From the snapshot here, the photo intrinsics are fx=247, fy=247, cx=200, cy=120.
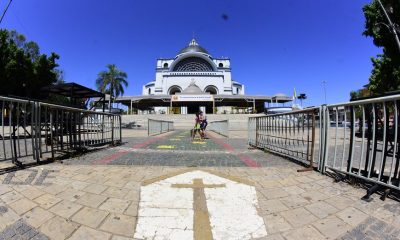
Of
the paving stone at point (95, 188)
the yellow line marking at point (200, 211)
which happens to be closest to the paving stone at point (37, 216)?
the paving stone at point (95, 188)

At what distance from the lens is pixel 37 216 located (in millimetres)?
2555

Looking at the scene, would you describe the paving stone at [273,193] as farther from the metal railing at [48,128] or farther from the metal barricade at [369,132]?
the metal railing at [48,128]

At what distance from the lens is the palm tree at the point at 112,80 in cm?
5081

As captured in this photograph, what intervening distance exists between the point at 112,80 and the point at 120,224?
52.7 meters

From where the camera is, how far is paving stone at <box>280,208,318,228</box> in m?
2.55

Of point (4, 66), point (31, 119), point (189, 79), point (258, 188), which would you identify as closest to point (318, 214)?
point (258, 188)

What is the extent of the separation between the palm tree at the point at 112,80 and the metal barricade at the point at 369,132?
51.7 m

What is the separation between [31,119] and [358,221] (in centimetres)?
571

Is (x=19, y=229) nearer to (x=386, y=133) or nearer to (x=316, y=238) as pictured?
(x=316, y=238)

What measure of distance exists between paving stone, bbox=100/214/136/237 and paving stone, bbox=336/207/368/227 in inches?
85.9

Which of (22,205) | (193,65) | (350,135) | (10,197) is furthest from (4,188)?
(193,65)

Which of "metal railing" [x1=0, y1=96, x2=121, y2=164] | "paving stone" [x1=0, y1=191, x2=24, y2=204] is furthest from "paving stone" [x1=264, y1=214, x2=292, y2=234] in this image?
"metal railing" [x1=0, y1=96, x2=121, y2=164]

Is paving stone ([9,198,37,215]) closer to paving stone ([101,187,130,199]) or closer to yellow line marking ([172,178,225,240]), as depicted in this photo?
paving stone ([101,187,130,199])

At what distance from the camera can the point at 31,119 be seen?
5.00 metres
